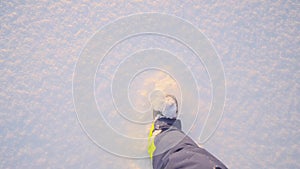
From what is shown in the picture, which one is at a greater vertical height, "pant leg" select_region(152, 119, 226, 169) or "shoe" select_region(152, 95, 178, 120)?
"shoe" select_region(152, 95, 178, 120)

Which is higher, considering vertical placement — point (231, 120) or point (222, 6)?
point (222, 6)

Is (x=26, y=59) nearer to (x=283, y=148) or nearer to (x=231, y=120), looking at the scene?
(x=231, y=120)

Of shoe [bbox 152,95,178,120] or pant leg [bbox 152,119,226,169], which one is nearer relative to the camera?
pant leg [bbox 152,119,226,169]

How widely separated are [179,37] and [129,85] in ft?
0.66

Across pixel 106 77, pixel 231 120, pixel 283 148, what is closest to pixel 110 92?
pixel 106 77

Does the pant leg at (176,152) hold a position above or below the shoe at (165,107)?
below

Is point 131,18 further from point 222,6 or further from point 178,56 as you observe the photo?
point 222,6

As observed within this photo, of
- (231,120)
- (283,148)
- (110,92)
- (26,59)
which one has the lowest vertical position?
(283,148)

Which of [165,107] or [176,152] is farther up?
[165,107]

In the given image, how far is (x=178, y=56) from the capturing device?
854mm

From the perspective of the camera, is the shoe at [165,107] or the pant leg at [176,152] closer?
the pant leg at [176,152]

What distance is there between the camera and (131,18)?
0.85m

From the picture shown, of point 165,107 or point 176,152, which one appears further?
point 165,107

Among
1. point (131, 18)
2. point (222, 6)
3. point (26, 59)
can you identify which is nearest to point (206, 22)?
point (222, 6)
